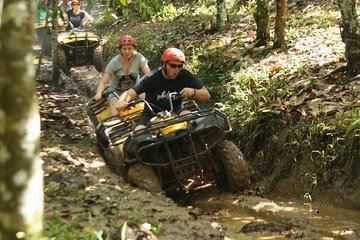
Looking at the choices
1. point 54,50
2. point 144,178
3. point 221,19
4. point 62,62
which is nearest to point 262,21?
point 221,19

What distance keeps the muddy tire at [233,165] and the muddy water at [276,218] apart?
17cm

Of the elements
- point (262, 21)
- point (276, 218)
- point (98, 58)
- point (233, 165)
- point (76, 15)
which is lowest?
point (276, 218)

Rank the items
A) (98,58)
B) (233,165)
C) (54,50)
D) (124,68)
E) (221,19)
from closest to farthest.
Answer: (233,165) < (124,68) < (54,50) < (221,19) < (98,58)

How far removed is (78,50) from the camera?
12742 mm

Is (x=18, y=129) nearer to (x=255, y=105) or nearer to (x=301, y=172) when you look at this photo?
(x=301, y=172)

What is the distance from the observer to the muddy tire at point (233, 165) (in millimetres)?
5848

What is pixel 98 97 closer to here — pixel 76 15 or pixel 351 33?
pixel 351 33

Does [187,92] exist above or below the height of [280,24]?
below

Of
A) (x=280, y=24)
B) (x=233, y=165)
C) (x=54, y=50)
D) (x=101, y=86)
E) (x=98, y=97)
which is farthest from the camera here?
(x=54, y=50)

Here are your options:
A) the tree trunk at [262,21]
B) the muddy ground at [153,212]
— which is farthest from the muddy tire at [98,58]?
the muddy ground at [153,212]

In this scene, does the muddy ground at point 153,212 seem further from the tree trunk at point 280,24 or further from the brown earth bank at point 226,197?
the tree trunk at point 280,24

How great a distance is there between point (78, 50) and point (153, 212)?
28.7ft

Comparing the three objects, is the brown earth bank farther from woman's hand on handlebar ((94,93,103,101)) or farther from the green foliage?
the green foliage

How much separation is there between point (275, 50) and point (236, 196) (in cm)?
391
